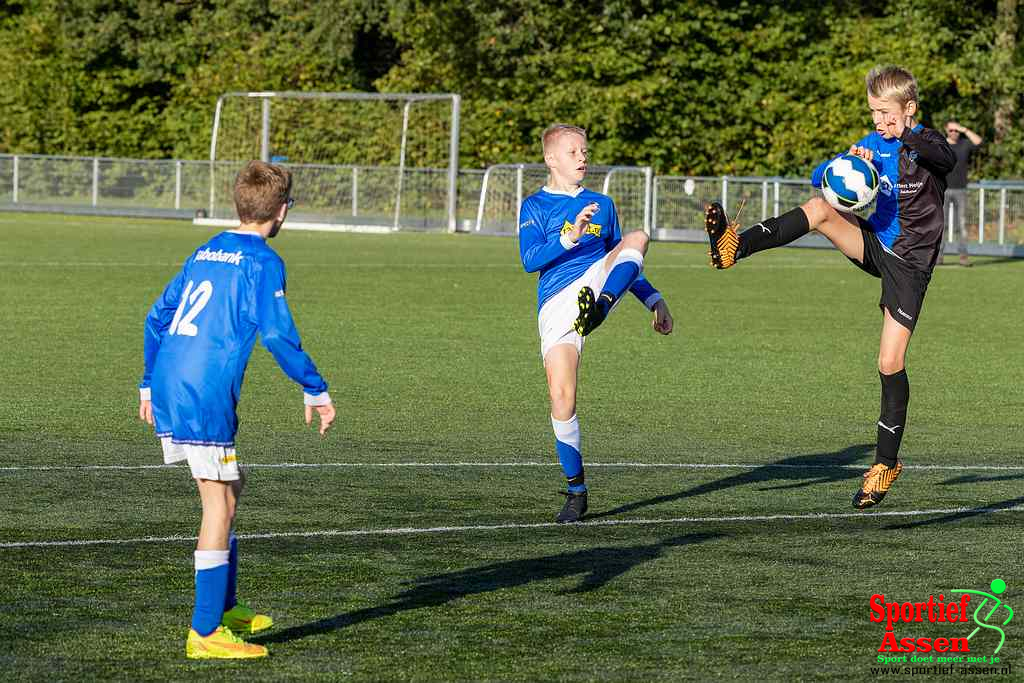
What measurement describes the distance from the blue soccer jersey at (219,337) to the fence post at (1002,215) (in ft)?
99.8

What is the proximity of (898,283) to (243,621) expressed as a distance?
165 inches

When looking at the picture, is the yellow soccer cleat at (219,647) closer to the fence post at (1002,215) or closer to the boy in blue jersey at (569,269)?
the boy in blue jersey at (569,269)

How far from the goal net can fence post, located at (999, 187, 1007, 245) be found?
713 centimetres

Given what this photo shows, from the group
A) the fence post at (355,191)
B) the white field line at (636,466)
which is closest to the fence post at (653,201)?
the fence post at (355,191)

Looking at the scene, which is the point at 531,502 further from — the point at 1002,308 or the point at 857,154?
the point at 1002,308

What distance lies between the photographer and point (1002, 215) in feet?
112

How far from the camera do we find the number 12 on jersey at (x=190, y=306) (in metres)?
5.51

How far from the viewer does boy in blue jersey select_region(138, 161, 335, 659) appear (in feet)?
18.0

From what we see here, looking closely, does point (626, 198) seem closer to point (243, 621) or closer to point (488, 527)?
point (488, 527)

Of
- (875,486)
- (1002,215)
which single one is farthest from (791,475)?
(1002,215)

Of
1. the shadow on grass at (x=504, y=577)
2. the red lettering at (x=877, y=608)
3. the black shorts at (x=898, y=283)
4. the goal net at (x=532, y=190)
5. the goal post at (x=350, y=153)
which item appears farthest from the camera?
the goal post at (x=350, y=153)

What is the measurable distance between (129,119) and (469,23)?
14.2 meters

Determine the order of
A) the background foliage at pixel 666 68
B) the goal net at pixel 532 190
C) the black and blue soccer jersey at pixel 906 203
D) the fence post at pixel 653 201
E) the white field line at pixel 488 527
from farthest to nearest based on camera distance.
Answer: the background foliage at pixel 666 68 → the fence post at pixel 653 201 → the goal net at pixel 532 190 → the black and blue soccer jersey at pixel 906 203 → the white field line at pixel 488 527

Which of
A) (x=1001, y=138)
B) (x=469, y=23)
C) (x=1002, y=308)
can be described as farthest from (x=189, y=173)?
(x=1002, y=308)
